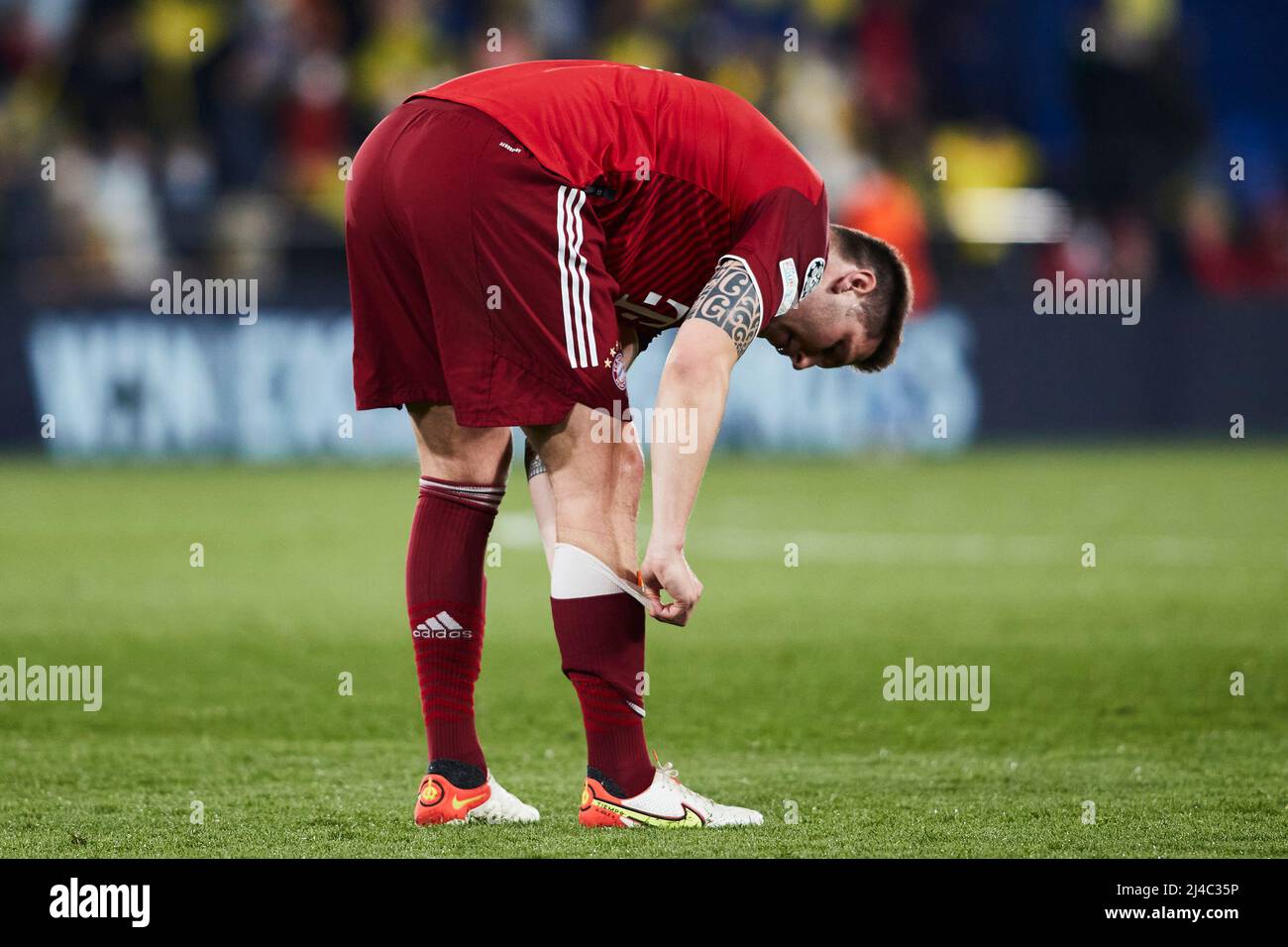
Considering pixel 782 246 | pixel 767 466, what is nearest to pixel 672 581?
pixel 782 246

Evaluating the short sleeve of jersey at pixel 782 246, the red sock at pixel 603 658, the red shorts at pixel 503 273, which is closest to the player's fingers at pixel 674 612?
the red sock at pixel 603 658

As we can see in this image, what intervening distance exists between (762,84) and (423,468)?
1310cm

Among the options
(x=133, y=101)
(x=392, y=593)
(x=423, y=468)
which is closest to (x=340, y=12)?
(x=133, y=101)

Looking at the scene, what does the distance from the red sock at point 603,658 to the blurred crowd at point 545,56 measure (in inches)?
428

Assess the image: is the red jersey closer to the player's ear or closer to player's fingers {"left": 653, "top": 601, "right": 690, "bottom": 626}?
the player's ear

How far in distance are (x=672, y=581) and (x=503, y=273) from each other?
71 cm

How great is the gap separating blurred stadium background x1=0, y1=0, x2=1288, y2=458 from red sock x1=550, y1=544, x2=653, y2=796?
30.4 ft

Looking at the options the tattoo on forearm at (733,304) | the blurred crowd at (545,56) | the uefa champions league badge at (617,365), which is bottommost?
the uefa champions league badge at (617,365)

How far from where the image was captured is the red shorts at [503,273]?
3801 millimetres

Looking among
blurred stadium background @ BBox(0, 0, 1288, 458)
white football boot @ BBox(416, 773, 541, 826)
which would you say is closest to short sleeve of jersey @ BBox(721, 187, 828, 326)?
white football boot @ BBox(416, 773, 541, 826)

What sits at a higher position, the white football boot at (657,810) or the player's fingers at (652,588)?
the player's fingers at (652,588)

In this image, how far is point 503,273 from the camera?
3.82 metres

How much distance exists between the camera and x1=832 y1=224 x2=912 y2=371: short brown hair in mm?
4121

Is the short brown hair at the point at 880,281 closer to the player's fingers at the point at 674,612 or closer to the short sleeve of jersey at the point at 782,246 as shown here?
the short sleeve of jersey at the point at 782,246
